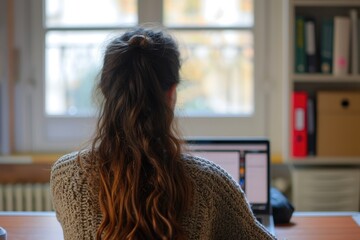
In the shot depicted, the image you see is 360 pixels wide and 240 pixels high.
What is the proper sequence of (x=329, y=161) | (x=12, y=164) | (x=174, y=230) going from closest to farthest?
(x=174, y=230), (x=329, y=161), (x=12, y=164)

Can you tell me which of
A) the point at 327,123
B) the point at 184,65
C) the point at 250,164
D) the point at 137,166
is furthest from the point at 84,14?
the point at 137,166

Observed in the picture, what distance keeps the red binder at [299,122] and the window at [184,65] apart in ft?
1.11

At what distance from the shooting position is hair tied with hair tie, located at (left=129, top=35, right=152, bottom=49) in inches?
47.5

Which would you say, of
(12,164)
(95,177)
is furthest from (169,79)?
(12,164)

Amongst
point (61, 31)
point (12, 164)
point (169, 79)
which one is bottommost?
point (12, 164)

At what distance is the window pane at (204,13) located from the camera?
10.3ft

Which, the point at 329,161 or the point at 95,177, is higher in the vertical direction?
the point at 95,177

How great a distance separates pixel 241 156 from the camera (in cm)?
196

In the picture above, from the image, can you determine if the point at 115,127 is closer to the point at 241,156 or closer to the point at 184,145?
the point at 184,145

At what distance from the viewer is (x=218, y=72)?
3.20m

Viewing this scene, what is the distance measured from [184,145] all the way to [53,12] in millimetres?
2182

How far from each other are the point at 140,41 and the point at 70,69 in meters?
2.10

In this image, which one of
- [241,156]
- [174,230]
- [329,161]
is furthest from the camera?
[329,161]

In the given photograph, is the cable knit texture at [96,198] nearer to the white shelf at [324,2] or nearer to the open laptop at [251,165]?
the open laptop at [251,165]
